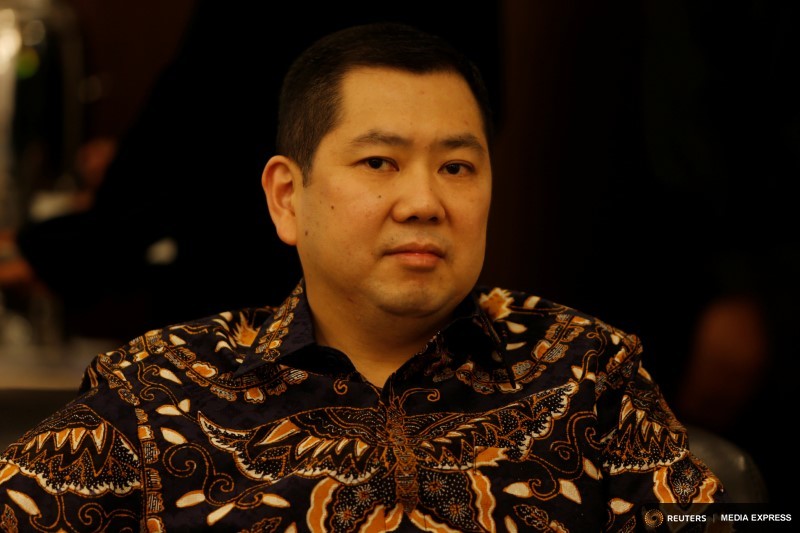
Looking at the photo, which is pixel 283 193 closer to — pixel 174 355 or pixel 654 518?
pixel 174 355

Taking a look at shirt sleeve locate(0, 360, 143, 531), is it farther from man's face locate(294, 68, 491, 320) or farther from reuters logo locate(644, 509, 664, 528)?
reuters logo locate(644, 509, 664, 528)

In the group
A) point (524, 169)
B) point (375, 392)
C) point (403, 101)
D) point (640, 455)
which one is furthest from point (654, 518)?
point (524, 169)

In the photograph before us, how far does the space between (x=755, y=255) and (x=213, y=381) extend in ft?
5.35

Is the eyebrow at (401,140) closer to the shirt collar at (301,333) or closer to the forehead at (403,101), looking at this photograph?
the forehead at (403,101)

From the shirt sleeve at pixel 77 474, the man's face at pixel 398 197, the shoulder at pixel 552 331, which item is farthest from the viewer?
the shoulder at pixel 552 331

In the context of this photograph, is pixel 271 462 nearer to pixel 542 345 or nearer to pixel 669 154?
pixel 542 345

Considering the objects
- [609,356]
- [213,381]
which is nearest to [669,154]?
[609,356]

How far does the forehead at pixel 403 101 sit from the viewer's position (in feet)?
4.67

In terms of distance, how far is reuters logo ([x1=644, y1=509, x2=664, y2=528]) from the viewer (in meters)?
1.40

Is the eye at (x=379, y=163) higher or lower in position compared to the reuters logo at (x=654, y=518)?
higher

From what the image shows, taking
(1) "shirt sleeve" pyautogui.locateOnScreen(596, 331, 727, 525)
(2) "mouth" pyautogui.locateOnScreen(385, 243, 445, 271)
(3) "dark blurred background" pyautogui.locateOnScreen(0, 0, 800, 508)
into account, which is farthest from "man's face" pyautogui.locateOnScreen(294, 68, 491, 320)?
(3) "dark blurred background" pyautogui.locateOnScreen(0, 0, 800, 508)

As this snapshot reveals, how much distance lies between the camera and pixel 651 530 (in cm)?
140

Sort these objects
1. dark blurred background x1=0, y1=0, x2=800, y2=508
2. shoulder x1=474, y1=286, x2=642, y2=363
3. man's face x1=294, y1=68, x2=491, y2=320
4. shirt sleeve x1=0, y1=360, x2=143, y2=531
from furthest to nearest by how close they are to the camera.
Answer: dark blurred background x1=0, y1=0, x2=800, y2=508 < shoulder x1=474, y1=286, x2=642, y2=363 < man's face x1=294, y1=68, x2=491, y2=320 < shirt sleeve x1=0, y1=360, x2=143, y2=531

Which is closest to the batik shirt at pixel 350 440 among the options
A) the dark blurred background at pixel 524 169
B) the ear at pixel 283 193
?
the ear at pixel 283 193
